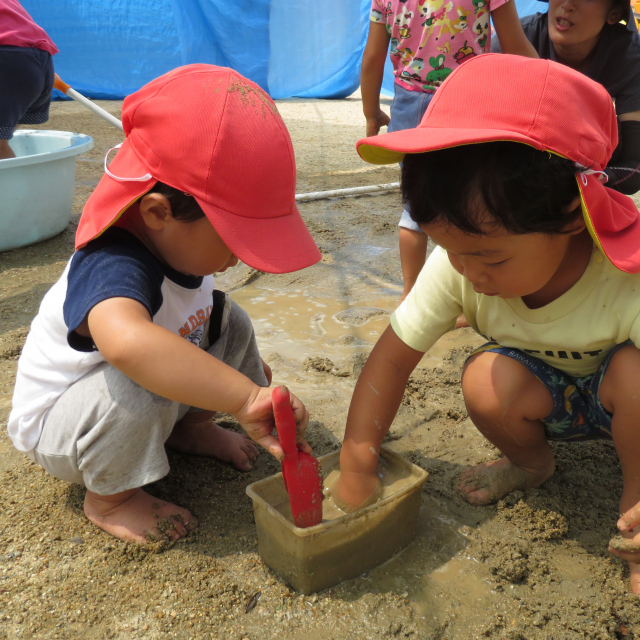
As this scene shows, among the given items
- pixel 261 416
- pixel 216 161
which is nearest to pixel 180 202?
pixel 216 161

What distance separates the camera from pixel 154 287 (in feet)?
4.25

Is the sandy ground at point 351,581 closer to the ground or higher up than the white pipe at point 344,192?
higher up

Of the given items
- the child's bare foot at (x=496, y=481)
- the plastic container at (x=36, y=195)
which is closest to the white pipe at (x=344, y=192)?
the plastic container at (x=36, y=195)

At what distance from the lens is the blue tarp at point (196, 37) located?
8.05 metres

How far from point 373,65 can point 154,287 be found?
1765mm

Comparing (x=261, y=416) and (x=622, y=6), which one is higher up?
(x=622, y=6)

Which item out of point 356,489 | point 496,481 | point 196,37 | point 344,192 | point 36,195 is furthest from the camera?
point 196,37

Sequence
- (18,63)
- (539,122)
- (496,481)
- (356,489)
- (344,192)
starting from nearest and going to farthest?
(539,122)
(356,489)
(496,481)
(18,63)
(344,192)

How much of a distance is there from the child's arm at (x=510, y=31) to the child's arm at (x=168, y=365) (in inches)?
72.9

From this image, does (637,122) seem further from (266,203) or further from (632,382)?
(266,203)

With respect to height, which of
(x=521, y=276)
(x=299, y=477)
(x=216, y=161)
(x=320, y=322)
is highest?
(x=216, y=161)

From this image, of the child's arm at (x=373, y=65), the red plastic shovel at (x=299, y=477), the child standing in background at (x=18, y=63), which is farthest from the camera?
the child standing in background at (x=18, y=63)

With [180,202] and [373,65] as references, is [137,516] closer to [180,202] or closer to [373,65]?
[180,202]

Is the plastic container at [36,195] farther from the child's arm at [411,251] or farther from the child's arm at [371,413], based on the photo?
the child's arm at [371,413]
